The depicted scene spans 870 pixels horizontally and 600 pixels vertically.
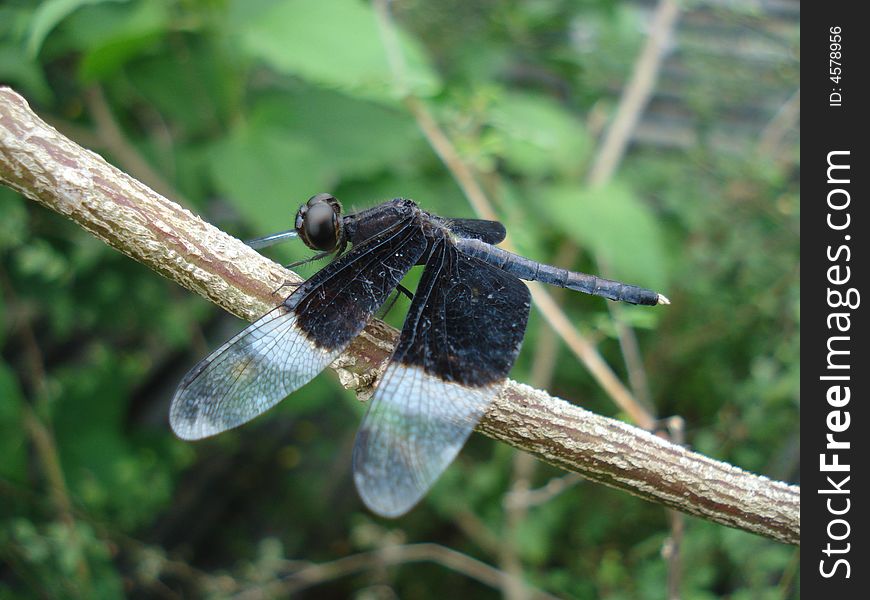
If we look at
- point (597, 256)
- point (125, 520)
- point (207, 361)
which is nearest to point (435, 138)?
point (597, 256)

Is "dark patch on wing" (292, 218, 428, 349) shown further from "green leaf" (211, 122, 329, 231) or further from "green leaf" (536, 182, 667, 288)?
"green leaf" (536, 182, 667, 288)

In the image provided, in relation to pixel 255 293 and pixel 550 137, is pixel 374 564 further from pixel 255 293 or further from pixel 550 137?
pixel 255 293

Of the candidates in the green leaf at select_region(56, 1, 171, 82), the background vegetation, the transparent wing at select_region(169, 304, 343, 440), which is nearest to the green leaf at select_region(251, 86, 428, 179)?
the background vegetation

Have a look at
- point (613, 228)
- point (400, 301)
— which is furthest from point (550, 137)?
point (400, 301)

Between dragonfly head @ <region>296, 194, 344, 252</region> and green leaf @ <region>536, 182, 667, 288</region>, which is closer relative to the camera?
dragonfly head @ <region>296, 194, 344, 252</region>

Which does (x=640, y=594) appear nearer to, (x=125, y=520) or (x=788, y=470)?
(x=788, y=470)

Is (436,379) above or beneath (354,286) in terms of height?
beneath

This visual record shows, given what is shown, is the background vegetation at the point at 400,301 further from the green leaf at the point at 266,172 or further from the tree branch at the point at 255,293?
the tree branch at the point at 255,293

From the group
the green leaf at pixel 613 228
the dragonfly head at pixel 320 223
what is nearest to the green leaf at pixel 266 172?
the dragonfly head at pixel 320 223
